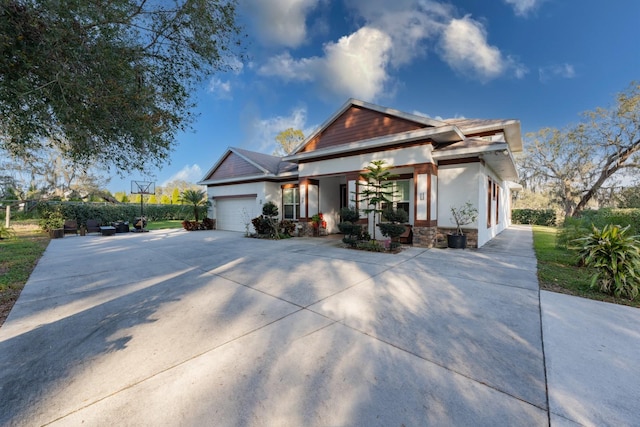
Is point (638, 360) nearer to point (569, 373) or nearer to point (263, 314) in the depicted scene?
point (569, 373)

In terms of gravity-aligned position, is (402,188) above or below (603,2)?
below

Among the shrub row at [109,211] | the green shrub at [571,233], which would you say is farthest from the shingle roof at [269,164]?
the green shrub at [571,233]

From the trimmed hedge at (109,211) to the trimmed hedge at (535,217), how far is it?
2951 cm

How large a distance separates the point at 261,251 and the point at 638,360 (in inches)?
331

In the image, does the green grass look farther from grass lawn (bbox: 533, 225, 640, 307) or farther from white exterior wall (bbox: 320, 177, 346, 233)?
grass lawn (bbox: 533, 225, 640, 307)

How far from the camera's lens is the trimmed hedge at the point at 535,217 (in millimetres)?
24016

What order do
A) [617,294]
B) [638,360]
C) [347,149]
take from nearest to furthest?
[638,360] < [617,294] < [347,149]

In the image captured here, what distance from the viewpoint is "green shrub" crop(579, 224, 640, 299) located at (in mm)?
4531

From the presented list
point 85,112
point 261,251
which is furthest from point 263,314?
point 261,251

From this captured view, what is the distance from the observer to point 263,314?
3.82 meters

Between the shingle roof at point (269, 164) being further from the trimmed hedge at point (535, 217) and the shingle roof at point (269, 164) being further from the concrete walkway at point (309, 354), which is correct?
the trimmed hedge at point (535, 217)

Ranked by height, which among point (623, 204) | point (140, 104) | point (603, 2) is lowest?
point (623, 204)

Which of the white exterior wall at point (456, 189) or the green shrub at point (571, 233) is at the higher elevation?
the white exterior wall at point (456, 189)

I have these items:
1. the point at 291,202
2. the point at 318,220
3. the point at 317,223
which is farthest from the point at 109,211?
the point at 318,220
